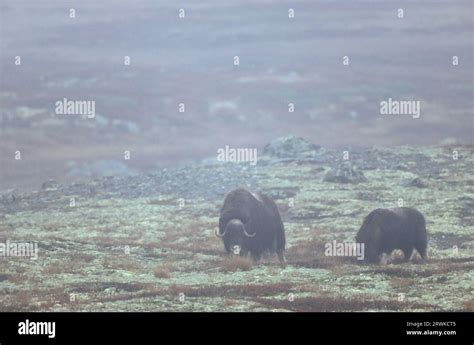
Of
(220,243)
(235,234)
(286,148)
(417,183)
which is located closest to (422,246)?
(235,234)

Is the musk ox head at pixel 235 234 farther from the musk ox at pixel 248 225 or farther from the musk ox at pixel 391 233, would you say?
the musk ox at pixel 391 233

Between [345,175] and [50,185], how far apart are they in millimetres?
20281

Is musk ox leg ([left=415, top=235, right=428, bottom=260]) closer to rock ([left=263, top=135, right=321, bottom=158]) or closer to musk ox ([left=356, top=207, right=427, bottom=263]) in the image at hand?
musk ox ([left=356, top=207, right=427, bottom=263])

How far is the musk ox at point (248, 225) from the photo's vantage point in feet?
144

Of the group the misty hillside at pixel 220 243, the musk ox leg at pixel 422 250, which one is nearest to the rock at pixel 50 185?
the misty hillside at pixel 220 243

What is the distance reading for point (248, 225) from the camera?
144ft

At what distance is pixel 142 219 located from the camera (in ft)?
211

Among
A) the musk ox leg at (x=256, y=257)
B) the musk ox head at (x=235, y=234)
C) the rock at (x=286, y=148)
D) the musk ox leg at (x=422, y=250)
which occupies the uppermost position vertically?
the rock at (x=286, y=148)

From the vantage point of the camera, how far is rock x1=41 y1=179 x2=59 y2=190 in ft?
269

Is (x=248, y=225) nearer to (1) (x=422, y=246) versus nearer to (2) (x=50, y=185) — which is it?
(1) (x=422, y=246)

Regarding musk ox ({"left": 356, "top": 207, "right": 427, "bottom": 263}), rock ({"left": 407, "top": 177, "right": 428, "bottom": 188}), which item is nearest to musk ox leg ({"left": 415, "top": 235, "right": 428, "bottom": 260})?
musk ox ({"left": 356, "top": 207, "right": 427, "bottom": 263})

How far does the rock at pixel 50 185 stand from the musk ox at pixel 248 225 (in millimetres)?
38722
